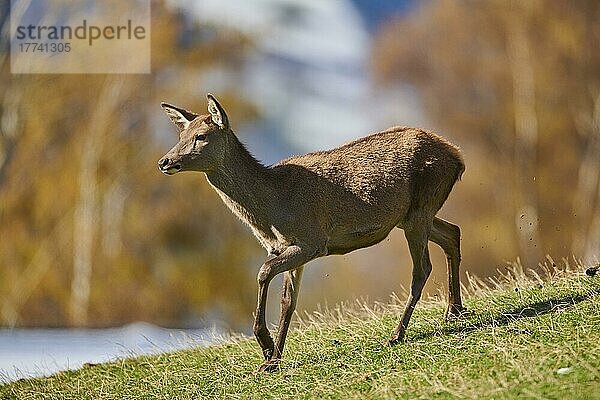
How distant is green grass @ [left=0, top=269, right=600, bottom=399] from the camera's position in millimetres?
5875

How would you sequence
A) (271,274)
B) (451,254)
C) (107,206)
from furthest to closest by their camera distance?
1. (107,206)
2. (451,254)
3. (271,274)

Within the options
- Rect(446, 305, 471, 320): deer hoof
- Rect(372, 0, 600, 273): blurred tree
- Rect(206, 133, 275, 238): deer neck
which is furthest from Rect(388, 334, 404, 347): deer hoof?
Rect(372, 0, 600, 273): blurred tree

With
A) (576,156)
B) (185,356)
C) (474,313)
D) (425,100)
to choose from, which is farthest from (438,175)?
(576,156)

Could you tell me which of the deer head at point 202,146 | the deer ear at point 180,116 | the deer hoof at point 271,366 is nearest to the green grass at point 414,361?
the deer hoof at point 271,366

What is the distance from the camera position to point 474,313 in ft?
27.1

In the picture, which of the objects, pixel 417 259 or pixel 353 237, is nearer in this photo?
pixel 353 237

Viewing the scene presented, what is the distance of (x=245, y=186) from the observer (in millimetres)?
7512

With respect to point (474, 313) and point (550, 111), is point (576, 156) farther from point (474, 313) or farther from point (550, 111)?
point (474, 313)

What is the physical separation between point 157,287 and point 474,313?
8220 mm

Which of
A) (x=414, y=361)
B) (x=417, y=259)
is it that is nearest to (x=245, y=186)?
(x=417, y=259)

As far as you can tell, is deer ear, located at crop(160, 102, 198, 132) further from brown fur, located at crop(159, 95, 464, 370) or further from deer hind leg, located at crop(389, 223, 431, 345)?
deer hind leg, located at crop(389, 223, 431, 345)

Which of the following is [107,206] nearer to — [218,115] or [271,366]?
[218,115]
